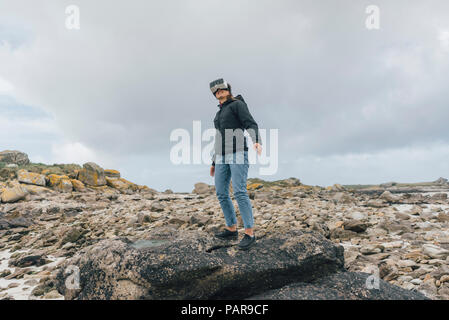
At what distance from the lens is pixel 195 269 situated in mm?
3742

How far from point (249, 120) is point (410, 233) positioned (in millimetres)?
6044

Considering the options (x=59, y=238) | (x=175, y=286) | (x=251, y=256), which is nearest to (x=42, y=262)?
(x=59, y=238)

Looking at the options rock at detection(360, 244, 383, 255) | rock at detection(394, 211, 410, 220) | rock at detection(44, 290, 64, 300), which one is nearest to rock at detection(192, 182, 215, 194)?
rock at detection(394, 211, 410, 220)

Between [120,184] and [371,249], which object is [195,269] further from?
[120,184]

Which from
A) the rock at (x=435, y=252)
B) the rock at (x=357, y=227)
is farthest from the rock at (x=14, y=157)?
the rock at (x=435, y=252)

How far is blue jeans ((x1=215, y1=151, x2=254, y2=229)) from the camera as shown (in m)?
4.63

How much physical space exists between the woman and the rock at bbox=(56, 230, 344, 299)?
55 centimetres

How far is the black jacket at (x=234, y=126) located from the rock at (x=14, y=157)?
3658 centimetres

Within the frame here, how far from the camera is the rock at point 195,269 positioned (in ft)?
12.0

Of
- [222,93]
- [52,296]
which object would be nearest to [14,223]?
[52,296]

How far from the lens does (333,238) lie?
25.1 ft

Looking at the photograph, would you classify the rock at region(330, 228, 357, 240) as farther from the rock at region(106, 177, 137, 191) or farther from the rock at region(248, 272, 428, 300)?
→ the rock at region(106, 177, 137, 191)
